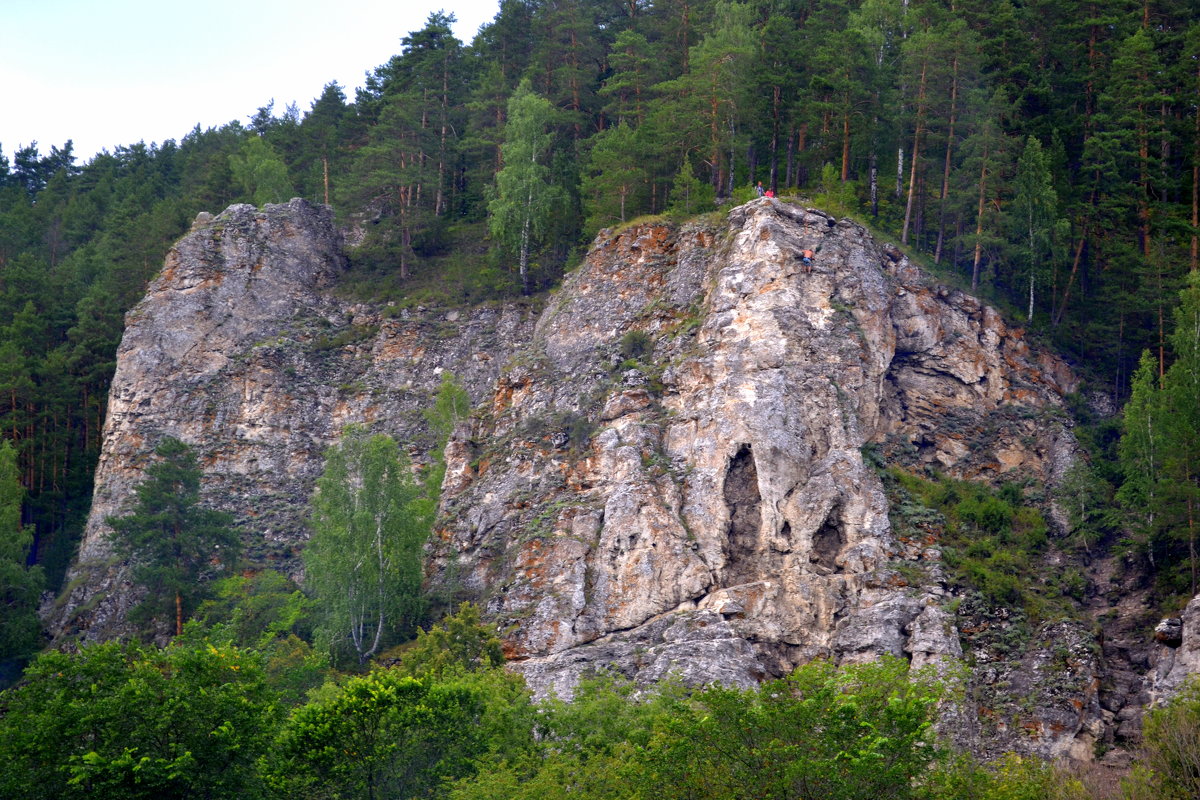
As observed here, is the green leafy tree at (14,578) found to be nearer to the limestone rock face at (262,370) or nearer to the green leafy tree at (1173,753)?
the limestone rock face at (262,370)

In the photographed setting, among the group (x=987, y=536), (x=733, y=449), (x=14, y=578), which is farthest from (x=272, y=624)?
(x=987, y=536)

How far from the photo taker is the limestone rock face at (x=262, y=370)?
51156 mm

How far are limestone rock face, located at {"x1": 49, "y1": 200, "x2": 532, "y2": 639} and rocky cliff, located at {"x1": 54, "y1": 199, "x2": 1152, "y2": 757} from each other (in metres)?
0.14

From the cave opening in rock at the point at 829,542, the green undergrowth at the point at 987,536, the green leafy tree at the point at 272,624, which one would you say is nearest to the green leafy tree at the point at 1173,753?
the green undergrowth at the point at 987,536

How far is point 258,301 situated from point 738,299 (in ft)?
86.4

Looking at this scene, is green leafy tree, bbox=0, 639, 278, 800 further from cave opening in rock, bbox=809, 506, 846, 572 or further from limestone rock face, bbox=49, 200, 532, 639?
limestone rock face, bbox=49, 200, 532, 639

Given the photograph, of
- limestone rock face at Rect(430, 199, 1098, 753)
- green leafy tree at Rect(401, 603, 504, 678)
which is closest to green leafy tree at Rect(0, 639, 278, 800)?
green leafy tree at Rect(401, 603, 504, 678)

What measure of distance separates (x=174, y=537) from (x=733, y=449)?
22813mm

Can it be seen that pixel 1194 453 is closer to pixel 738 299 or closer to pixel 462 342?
pixel 738 299

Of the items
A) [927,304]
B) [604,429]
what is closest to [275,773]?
[604,429]

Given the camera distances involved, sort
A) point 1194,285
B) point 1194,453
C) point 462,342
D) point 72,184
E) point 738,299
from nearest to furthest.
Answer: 1. point 1194,453
2. point 1194,285
3. point 738,299
4. point 462,342
5. point 72,184

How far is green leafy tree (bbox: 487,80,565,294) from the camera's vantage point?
5616cm

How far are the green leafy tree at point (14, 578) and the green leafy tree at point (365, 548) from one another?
38.3 feet

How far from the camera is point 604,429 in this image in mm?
43469
